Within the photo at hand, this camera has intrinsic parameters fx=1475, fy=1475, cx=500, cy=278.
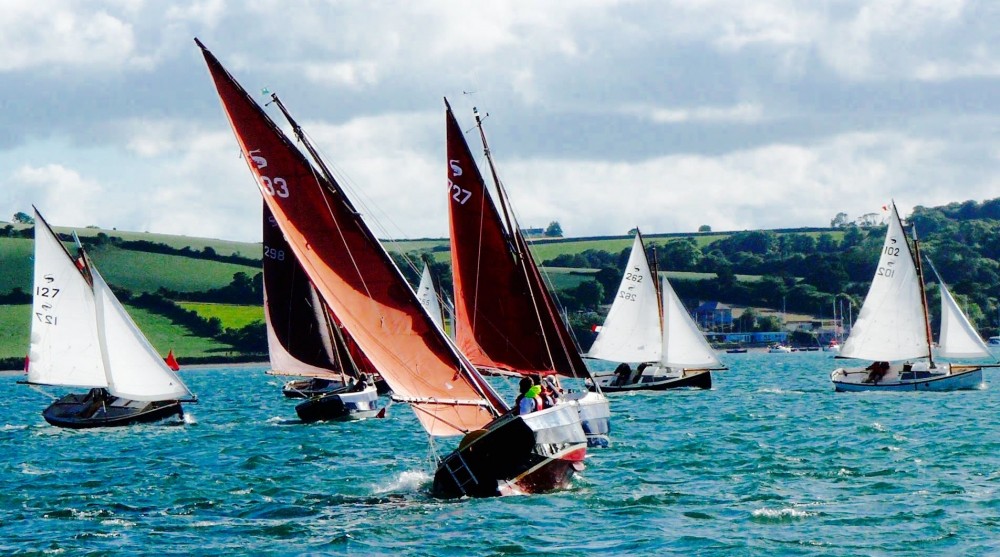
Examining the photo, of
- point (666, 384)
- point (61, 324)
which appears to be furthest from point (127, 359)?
point (666, 384)

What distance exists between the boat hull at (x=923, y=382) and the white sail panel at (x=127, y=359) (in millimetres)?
34958

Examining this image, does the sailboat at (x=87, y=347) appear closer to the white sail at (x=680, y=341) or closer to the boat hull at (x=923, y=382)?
the white sail at (x=680, y=341)

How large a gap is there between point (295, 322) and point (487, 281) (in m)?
31.9

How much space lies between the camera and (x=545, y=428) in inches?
1258

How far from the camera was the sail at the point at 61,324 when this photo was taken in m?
58.7

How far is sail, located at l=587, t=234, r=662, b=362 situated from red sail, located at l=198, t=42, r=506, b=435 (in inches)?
1864

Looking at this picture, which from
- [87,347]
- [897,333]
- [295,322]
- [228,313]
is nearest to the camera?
[87,347]

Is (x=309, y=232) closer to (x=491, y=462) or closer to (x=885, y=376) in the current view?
(x=491, y=462)

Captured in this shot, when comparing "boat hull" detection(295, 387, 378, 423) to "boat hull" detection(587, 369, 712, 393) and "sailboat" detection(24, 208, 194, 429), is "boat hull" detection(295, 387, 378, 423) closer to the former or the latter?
"sailboat" detection(24, 208, 194, 429)

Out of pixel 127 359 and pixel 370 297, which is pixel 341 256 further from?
pixel 127 359

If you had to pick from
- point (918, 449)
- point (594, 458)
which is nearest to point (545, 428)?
point (594, 458)

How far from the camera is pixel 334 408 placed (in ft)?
204

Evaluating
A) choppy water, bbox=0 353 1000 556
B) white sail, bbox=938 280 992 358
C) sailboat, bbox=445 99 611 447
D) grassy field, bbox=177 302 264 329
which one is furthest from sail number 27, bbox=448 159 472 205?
grassy field, bbox=177 302 264 329

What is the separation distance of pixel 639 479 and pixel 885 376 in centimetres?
4251
